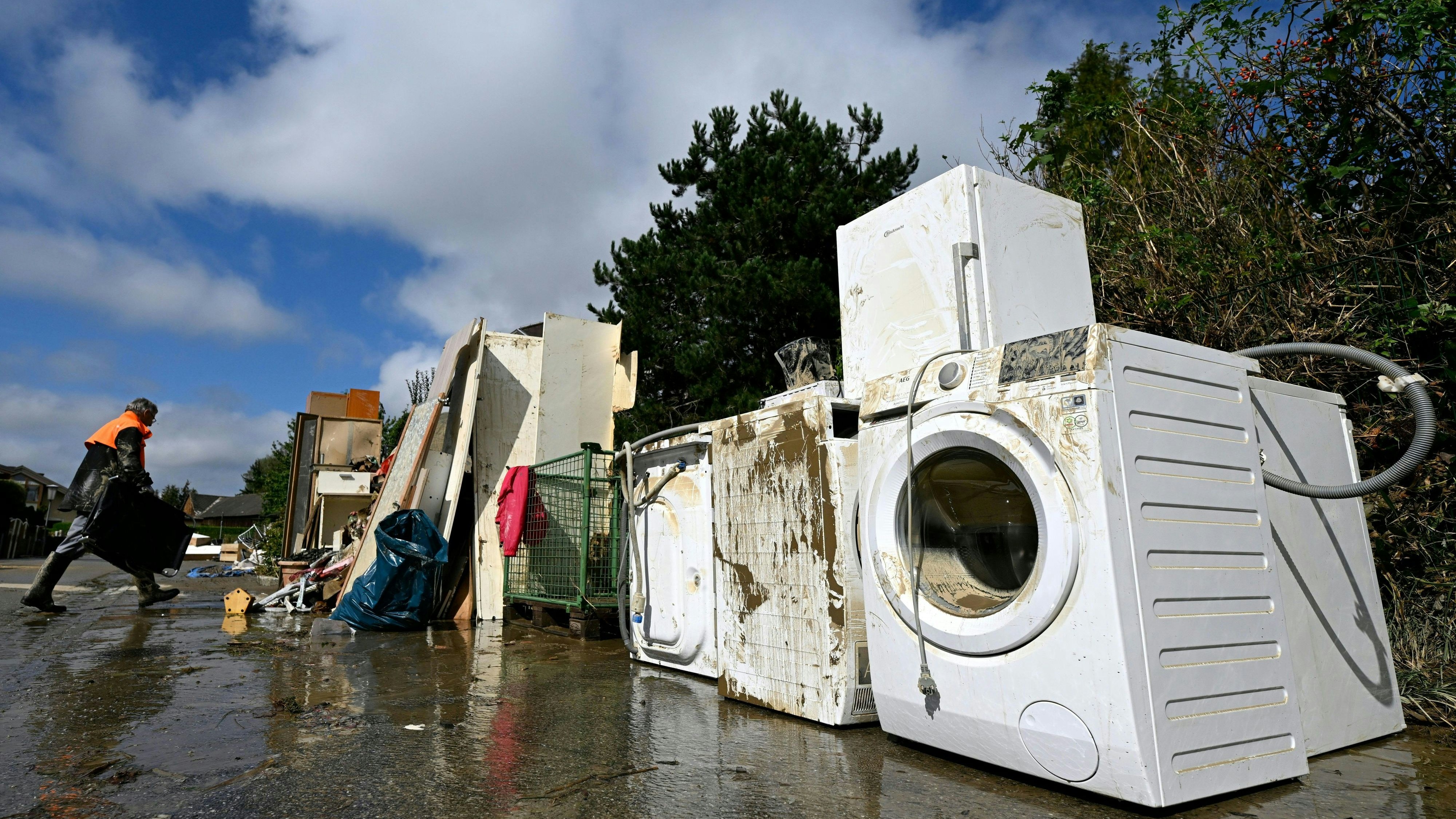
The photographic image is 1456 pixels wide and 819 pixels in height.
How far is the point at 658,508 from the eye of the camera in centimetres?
425

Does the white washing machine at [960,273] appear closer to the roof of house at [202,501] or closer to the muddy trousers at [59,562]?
the muddy trousers at [59,562]

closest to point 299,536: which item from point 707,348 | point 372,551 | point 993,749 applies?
point 372,551

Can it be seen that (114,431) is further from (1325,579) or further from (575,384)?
(1325,579)

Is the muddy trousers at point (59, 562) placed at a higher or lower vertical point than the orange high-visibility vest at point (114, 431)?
lower

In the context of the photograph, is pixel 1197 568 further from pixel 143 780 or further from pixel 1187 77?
pixel 1187 77

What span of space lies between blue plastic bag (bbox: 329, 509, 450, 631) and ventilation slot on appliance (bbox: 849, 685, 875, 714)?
424 centimetres

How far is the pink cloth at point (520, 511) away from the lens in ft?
19.2

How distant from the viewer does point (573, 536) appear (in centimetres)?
577

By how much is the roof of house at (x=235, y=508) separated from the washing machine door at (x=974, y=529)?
6472 centimetres

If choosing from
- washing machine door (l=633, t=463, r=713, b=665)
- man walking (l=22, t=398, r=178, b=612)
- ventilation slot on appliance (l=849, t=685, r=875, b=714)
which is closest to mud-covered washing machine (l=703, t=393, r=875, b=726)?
ventilation slot on appliance (l=849, t=685, r=875, b=714)

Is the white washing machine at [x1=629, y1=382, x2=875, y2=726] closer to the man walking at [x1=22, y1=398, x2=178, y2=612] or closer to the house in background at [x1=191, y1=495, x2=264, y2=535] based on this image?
the man walking at [x1=22, y1=398, x2=178, y2=612]

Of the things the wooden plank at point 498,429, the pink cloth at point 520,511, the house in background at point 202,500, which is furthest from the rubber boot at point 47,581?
the house in background at point 202,500

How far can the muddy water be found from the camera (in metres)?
2.05

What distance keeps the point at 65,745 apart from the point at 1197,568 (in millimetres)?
3733
